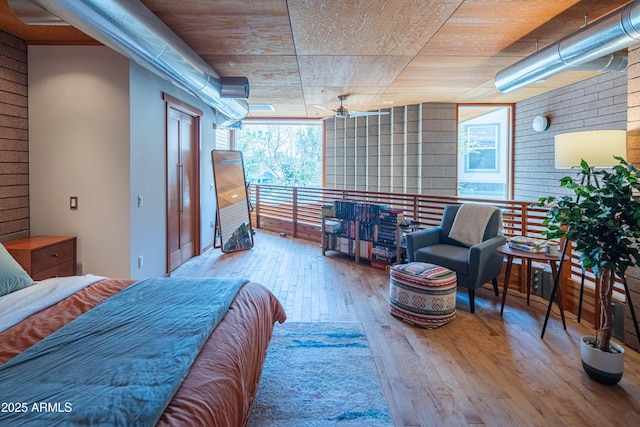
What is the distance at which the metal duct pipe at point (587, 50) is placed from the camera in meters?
2.28

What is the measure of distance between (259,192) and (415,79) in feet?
14.6

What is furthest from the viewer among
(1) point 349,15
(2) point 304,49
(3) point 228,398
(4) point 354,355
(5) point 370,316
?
(2) point 304,49

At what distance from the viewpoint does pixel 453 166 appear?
610cm

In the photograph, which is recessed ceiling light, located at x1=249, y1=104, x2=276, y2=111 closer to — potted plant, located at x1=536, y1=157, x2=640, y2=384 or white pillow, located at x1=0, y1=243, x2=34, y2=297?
white pillow, located at x1=0, y1=243, x2=34, y2=297

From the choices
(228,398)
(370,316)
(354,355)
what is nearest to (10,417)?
(228,398)

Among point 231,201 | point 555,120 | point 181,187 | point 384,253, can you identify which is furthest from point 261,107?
point 555,120

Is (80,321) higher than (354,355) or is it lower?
higher

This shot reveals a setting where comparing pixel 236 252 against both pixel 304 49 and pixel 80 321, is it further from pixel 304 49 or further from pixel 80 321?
pixel 80 321

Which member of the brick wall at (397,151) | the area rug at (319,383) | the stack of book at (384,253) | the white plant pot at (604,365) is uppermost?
the brick wall at (397,151)

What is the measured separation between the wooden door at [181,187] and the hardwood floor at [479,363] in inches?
58.4

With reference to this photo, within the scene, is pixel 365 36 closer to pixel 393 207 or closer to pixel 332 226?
pixel 332 226

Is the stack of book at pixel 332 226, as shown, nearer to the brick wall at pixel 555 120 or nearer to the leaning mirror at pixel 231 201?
the leaning mirror at pixel 231 201

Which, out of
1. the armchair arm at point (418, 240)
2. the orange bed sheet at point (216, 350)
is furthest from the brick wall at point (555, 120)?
the orange bed sheet at point (216, 350)

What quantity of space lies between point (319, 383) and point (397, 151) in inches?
202
